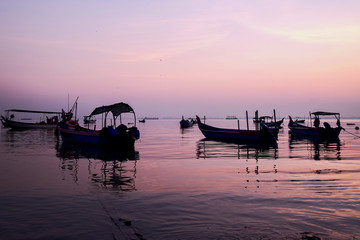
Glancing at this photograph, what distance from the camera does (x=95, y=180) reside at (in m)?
11.9

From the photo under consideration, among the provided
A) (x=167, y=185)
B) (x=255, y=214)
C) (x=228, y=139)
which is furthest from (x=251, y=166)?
(x=228, y=139)

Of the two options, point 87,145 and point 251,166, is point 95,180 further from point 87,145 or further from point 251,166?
Answer: point 87,145

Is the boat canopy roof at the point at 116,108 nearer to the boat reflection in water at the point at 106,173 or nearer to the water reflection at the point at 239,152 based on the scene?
the water reflection at the point at 239,152

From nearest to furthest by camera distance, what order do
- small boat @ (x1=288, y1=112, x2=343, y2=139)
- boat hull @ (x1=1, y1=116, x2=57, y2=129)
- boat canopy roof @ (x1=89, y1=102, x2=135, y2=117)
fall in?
boat canopy roof @ (x1=89, y1=102, x2=135, y2=117) < small boat @ (x1=288, y1=112, x2=343, y2=139) < boat hull @ (x1=1, y1=116, x2=57, y2=129)

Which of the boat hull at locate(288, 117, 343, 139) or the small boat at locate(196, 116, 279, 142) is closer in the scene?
the small boat at locate(196, 116, 279, 142)

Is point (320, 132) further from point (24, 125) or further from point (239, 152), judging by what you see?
point (24, 125)

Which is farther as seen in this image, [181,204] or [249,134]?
[249,134]

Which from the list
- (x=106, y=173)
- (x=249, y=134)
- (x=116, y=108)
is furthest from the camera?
(x=249, y=134)

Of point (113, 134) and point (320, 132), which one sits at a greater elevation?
point (113, 134)

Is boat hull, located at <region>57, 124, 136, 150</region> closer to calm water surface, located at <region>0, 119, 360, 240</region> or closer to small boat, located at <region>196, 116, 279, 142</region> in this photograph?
calm water surface, located at <region>0, 119, 360, 240</region>

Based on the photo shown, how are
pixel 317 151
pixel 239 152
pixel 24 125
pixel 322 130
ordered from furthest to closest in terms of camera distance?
pixel 24 125 < pixel 322 130 < pixel 317 151 < pixel 239 152

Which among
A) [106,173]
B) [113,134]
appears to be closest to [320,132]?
[113,134]

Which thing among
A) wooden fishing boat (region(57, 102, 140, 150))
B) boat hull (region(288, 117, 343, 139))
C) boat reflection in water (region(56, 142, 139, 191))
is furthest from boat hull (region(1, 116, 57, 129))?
boat reflection in water (region(56, 142, 139, 191))

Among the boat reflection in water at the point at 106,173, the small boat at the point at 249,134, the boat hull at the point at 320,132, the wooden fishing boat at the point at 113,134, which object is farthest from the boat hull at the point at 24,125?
the boat reflection in water at the point at 106,173
